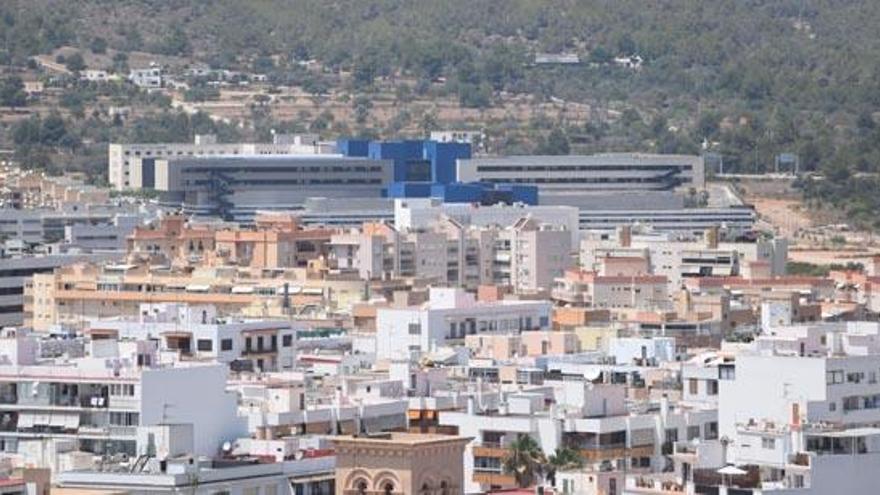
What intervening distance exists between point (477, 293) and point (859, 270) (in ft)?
82.4

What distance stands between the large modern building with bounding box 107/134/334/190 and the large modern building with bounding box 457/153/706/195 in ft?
27.9

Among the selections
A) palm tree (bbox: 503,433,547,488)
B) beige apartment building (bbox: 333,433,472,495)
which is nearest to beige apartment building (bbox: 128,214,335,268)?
palm tree (bbox: 503,433,547,488)

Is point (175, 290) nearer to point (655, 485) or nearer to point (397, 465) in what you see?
point (655, 485)

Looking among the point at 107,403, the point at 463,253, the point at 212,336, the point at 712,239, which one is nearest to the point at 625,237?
the point at 712,239

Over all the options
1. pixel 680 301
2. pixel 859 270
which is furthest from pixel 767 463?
pixel 859 270

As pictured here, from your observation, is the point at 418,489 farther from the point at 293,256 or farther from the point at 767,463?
the point at 293,256

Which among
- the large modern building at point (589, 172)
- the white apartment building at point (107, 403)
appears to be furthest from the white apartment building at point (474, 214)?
the white apartment building at point (107, 403)

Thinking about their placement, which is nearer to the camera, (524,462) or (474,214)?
(524,462)

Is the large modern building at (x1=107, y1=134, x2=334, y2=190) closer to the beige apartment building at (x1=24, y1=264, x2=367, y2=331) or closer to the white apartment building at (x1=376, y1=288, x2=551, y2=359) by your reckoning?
the beige apartment building at (x1=24, y1=264, x2=367, y2=331)

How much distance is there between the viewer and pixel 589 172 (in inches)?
6235

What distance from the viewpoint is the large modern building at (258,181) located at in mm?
151250

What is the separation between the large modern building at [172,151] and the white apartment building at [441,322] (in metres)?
71.6

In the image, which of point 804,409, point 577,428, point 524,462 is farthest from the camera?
point 577,428

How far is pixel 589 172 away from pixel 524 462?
10068 centimetres
